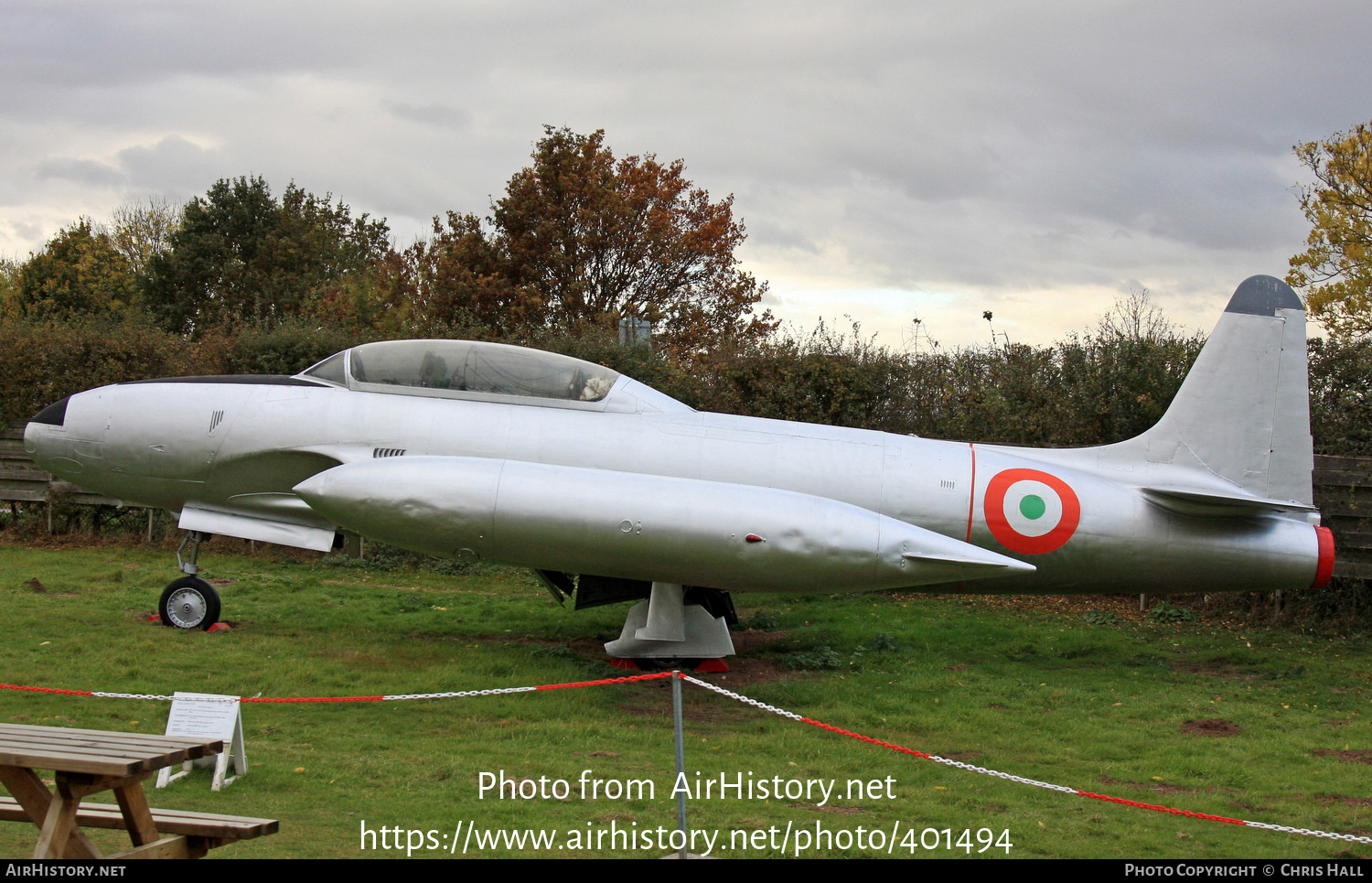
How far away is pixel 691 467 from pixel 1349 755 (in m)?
5.67

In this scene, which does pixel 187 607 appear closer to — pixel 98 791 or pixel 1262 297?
pixel 98 791

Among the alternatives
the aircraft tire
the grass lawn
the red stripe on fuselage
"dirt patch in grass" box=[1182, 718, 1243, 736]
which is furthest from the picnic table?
the red stripe on fuselage

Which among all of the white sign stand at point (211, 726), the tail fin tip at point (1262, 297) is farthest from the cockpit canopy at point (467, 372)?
the tail fin tip at point (1262, 297)

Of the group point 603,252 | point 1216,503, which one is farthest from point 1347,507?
point 603,252

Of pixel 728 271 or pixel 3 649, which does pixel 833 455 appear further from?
pixel 728 271

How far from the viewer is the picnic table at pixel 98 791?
3.86 m

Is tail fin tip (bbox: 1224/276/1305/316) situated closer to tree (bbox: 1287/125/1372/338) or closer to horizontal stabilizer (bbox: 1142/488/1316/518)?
horizontal stabilizer (bbox: 1142/488/1316/518)

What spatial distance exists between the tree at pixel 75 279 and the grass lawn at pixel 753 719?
3308 centimetres

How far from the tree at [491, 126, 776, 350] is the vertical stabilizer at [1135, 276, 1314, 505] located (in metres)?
20.8

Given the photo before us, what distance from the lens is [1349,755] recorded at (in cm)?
749

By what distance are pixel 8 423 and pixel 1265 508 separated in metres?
18.6

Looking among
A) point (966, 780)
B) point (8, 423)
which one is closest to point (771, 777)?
point (966, 780)

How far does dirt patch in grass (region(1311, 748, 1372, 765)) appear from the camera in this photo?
7.35 m

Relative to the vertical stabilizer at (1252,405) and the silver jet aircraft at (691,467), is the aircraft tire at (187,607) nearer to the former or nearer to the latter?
the silver jet aircraft at (691,467)
